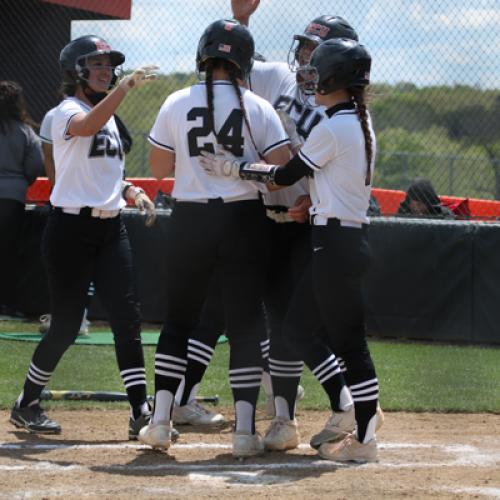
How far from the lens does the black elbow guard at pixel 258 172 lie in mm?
4680

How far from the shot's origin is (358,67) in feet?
15.7

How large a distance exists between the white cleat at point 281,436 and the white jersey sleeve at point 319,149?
4.00 ft

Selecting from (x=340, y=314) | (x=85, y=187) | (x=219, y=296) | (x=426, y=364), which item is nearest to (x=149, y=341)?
(x=426, y=364)

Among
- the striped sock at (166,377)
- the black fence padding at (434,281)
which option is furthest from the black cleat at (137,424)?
the black fence padding at (434,281)

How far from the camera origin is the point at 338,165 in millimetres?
4738

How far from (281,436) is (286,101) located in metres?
1.60

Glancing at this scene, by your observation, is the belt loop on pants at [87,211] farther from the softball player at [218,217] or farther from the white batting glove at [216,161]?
→ the white batting glove at [216,161]

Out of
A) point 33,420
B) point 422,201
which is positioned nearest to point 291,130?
point 33,420

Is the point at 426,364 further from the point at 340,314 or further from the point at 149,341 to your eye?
the point at 340,314

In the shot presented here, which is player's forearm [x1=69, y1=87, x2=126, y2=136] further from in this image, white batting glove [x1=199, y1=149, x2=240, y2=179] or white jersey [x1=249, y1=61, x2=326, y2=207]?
white jersey [x1=249, y1=61, x2=326, y2=207]

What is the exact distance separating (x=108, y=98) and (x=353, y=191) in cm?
118

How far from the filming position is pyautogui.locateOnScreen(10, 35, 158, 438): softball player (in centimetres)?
531

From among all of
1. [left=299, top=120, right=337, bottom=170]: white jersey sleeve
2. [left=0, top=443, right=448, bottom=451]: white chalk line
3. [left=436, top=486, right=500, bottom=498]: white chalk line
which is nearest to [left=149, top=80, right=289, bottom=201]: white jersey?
[left=299, top=120, right=337, bottom=170]: white jersey sleeve

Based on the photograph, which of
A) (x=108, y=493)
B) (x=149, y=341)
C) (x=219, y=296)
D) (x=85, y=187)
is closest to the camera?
(x=108, y=493)
